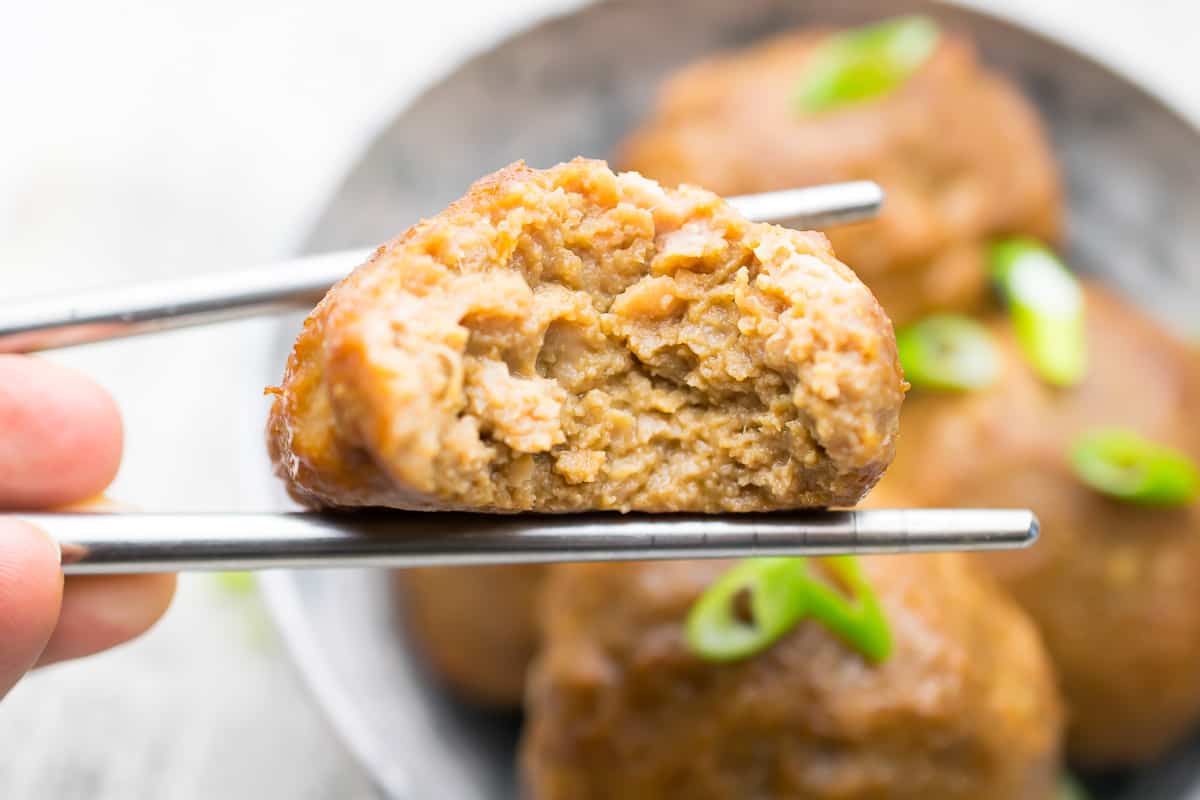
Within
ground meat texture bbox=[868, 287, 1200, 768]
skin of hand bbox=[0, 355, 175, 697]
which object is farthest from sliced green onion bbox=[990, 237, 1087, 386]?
skin of hand bbox=[0, 355, 175, 697]

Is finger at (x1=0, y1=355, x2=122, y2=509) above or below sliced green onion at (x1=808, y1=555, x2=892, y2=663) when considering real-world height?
above

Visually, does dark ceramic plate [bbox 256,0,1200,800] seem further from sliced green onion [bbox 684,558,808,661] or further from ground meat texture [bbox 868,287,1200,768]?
sliced green onion [bbox 684,558,808,661]

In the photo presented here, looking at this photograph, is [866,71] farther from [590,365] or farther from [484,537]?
[484,537]

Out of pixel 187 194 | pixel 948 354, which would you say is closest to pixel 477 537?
pixel 948 354

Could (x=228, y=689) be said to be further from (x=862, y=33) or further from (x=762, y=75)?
(x=862, y=33)

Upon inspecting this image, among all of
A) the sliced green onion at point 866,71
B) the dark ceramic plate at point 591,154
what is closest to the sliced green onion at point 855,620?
the dark ceramic plate at point 591,154

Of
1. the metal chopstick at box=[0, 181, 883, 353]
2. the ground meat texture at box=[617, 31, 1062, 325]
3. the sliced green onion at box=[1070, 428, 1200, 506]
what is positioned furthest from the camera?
the ground meat texture at box=[617, 31, 1062, 325]

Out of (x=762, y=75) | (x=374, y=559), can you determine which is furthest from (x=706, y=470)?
(x=762, y=75)
